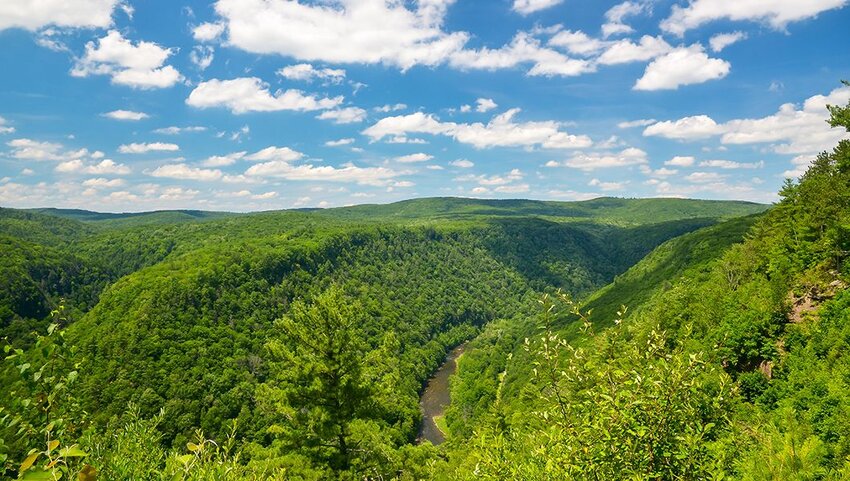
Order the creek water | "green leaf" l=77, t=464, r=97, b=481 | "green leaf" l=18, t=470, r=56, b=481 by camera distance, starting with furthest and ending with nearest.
Answer: the creek water, "green leaf" l=77, t=464, r=97, b=481, "green leaf" l=18, t=470, r=56, b=481

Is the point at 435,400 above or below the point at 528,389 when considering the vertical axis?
below

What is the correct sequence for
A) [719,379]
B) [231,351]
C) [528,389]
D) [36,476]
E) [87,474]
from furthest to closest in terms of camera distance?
[231,351] < [528,389] < [719,379] < [87,474] < [36,476]

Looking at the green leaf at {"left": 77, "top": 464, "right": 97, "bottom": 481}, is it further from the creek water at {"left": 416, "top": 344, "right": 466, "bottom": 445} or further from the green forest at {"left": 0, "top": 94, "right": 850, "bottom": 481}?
the creek water at {"left": 416, "top": 344, "right": 466, "bottom": 445}

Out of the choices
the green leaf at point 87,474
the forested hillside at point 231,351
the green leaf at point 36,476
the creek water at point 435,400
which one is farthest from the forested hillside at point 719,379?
the creek water at point 435,400

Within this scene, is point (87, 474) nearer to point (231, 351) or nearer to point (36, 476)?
point (36, 476)

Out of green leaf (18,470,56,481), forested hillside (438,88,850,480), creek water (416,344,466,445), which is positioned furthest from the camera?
creek water (416,344,466,445)

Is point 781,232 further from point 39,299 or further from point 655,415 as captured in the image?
point 39,299

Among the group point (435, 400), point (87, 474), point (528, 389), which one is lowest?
point (435, 400)

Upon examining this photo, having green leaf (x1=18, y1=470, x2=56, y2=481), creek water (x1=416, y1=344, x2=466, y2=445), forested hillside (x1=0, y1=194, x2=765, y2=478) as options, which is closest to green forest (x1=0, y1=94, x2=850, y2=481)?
green leaf (x1=18, y1=470, x2=56, y2=481)

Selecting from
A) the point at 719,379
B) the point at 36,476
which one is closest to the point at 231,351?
the point at 719,379

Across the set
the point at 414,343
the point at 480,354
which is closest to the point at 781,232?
the point at 480,354
